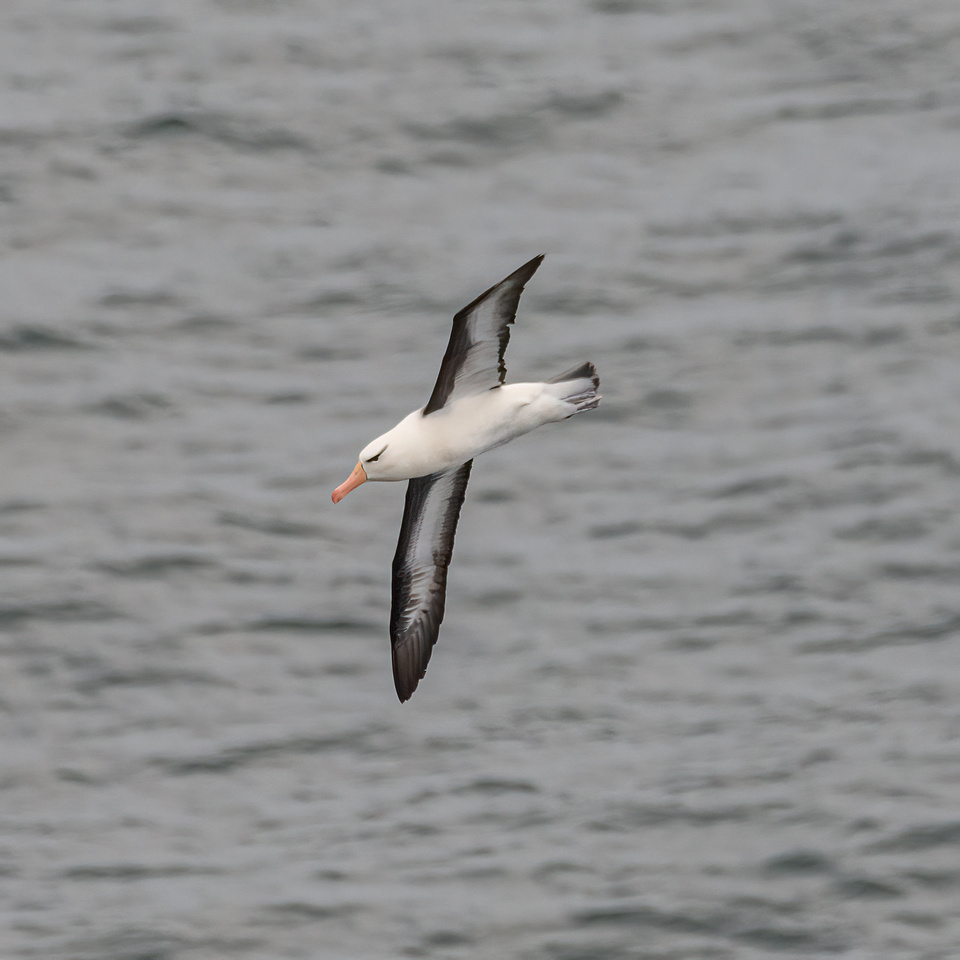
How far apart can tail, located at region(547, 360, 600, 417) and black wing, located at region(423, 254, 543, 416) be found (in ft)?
1.28

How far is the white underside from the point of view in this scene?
14.3 metres

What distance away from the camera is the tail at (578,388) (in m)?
14.4

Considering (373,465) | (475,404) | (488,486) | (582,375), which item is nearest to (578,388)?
(582,375)

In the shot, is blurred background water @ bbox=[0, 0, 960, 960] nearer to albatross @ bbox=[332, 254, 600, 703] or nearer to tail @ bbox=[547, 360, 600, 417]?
albatross @ bbox=[332, 254, 600, 703]

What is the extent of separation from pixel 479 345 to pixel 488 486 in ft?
26.8

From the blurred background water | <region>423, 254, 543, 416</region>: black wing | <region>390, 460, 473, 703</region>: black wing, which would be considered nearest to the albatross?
<region>423, 254, 543, 416</region>: black wing

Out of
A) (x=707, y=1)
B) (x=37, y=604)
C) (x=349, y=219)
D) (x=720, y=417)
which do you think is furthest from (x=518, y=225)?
(x=37, y=604)

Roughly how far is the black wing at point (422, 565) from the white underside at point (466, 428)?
4.80 ft

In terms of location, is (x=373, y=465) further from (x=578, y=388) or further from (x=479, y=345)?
(x=578, y=388)

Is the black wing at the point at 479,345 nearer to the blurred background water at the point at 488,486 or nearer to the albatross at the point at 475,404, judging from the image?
the albatross at the point at 475,404

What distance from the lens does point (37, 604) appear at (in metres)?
21.0

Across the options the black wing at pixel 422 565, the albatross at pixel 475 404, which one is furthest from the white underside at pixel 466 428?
the black wing at pixel 422 565

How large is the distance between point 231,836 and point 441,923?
88.4 inches

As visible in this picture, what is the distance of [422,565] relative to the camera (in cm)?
1627
